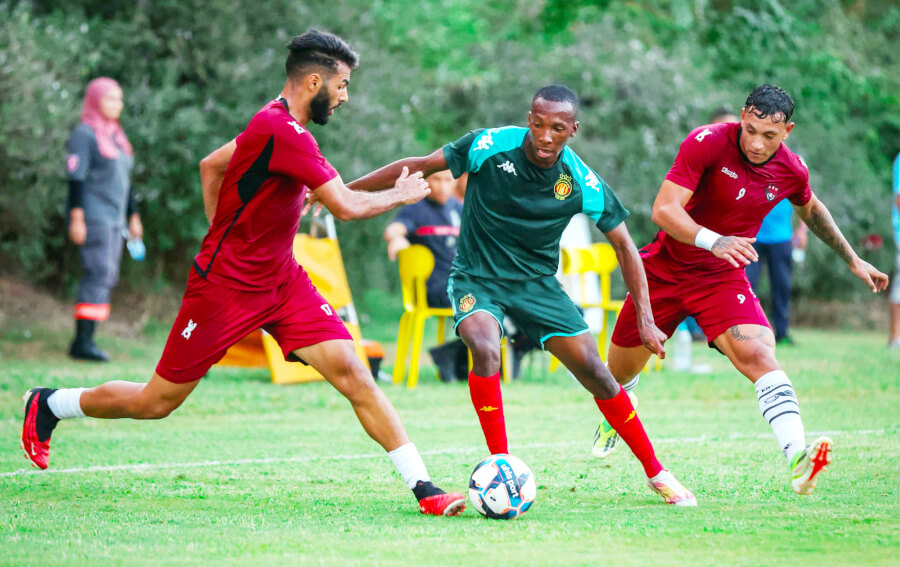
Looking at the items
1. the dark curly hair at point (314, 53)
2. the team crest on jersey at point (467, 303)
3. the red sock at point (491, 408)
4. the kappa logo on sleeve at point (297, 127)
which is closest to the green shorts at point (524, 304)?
the team crest on jersey at point (467, 303)

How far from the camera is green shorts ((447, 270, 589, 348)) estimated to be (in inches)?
244

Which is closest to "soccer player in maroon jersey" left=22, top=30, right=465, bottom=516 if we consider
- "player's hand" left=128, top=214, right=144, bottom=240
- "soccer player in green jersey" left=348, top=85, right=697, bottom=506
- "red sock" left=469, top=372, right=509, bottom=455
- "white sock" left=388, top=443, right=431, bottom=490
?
"white sock" left=388, top=443, right=431, bottom=490

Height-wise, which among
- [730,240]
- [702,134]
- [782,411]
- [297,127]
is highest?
[702,134]

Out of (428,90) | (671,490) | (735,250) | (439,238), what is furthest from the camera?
(428,90)

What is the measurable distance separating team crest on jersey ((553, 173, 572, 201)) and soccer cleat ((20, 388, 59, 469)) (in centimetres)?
298

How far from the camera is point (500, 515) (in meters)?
5.61

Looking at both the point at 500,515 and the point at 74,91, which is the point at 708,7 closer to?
the point at 74,91

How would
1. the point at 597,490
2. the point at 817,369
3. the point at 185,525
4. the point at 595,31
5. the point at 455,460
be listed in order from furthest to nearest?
the point at 595,31 → the point at 817,369 → the point at 455,460 → the point at 597,490 → the point at 185,525

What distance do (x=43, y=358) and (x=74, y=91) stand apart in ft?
11.6

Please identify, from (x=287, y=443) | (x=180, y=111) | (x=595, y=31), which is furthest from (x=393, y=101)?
(x=287, y=443)

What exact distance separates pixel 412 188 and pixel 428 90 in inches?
602

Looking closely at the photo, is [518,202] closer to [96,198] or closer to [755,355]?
[755,355]

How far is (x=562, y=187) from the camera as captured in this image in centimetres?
625

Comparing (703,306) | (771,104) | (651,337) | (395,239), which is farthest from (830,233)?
(395,239)
